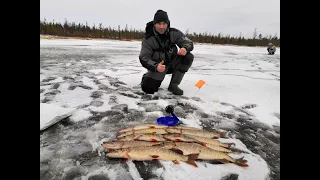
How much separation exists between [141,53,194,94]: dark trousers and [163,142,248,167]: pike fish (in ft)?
5.49

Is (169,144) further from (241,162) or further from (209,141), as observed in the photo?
(241,162)

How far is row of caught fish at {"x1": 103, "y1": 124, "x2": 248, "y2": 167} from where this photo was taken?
183 cm

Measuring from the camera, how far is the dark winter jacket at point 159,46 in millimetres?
3500

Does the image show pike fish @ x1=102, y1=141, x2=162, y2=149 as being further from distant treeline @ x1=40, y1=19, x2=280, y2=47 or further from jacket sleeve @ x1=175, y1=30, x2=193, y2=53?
distant treeline @ x1=40, y1=19, x2=280, y2=47

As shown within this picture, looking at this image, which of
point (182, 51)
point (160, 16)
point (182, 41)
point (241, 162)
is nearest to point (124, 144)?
point (241, 162)

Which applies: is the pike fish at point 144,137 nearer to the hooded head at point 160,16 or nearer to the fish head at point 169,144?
the fish head at point 169,144

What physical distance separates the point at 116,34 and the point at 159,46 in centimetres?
1486

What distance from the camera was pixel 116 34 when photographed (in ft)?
58.0

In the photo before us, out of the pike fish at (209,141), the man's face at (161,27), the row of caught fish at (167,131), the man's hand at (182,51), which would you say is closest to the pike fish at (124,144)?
the row of caught fish at (167,131)

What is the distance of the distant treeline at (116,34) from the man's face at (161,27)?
14.5 meters

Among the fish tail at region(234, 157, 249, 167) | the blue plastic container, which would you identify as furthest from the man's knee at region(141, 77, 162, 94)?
the fish tail at region(234, 157, 249, 167)
